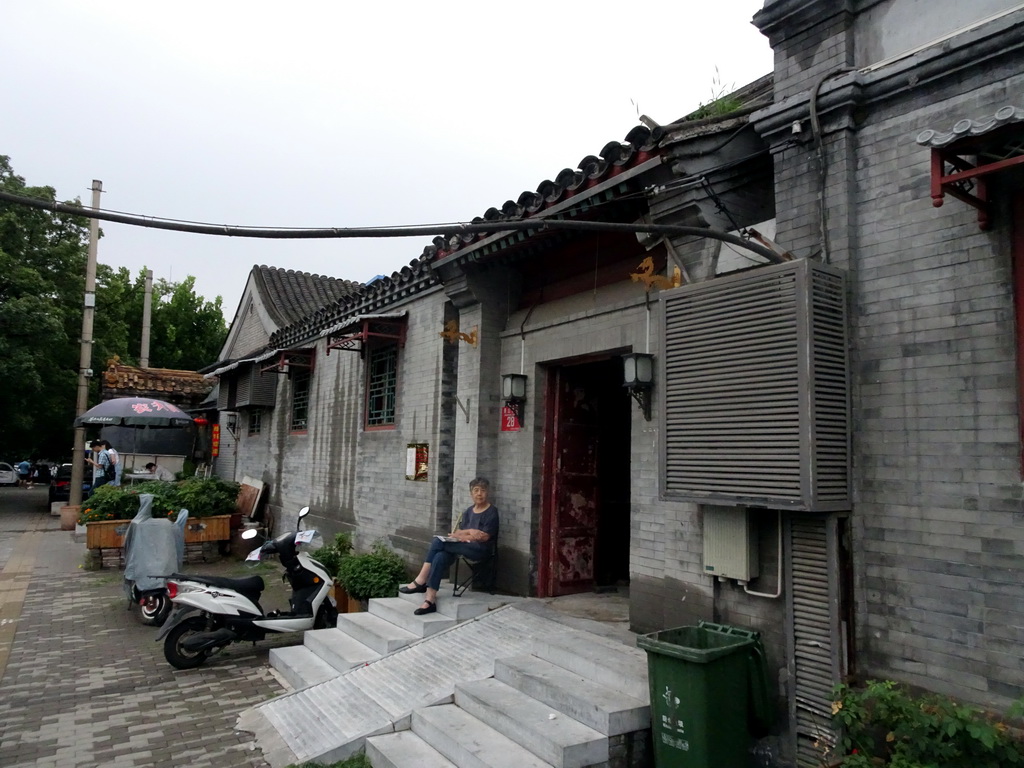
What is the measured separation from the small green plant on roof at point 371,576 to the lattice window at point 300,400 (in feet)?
17.4

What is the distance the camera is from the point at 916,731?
3400 mm

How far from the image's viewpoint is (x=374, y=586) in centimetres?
819

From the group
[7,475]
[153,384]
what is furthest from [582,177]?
[7,475]

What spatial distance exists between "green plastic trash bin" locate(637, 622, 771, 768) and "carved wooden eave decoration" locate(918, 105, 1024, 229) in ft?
8.93

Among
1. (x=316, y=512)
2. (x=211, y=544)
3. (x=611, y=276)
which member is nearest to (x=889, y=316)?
(x=611, y=276)

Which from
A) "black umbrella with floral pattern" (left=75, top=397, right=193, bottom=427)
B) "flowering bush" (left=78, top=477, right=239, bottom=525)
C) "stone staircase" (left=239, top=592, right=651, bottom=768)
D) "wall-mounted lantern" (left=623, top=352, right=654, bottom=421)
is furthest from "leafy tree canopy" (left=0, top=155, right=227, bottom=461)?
"wall-mounted lantern" (left=623, top=352, right=654, bottom=421)

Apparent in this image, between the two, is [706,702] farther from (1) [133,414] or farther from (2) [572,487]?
(1) [133,414]

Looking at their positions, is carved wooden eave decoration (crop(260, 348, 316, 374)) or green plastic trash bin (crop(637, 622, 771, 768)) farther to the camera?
carved wooden eave decoration (crop(260, 348, 316, 374))

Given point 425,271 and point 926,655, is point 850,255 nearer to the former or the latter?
point 926,655

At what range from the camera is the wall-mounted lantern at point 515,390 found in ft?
25.0

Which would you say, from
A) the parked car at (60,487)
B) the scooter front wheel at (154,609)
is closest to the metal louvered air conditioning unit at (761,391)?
the scooter front wheel at (154,609)

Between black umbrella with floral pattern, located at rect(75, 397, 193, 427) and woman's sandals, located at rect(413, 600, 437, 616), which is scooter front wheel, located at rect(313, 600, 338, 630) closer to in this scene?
woman's sandals, located at rect(413, 600, 437, 616)

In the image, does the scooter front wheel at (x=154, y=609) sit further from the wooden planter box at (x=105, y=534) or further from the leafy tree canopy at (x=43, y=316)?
the leafy tree canopy at (x=43, y=316)

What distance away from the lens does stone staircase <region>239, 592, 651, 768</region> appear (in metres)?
4.41
